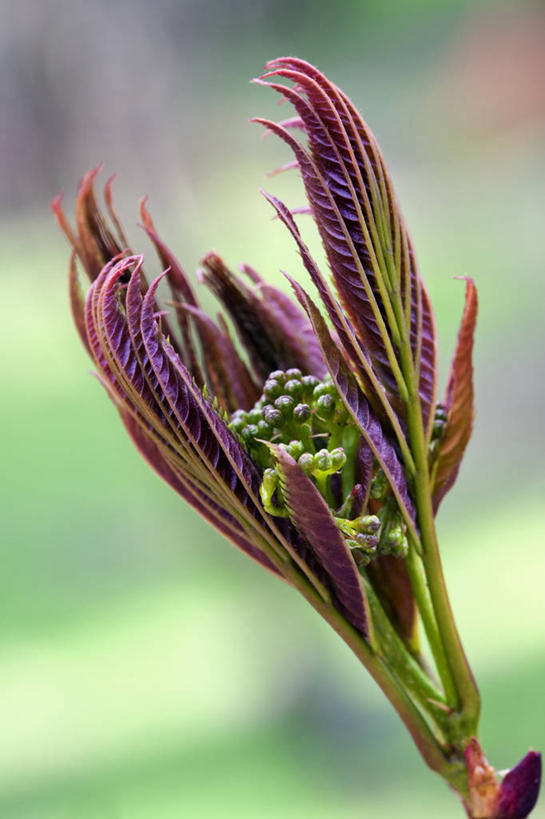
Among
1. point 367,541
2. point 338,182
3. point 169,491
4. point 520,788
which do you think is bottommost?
point 169,491

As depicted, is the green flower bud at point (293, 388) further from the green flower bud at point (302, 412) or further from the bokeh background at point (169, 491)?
the bokeh background at point (169, 491)

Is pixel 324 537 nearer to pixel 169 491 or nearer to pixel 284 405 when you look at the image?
pixel 284 405

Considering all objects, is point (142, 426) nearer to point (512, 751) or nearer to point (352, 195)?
point (352, 195)

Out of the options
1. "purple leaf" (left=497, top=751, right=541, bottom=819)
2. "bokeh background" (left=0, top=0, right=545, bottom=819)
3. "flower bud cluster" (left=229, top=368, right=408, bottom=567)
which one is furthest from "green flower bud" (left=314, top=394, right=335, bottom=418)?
"bokeh background" (left=0, top=0, right=545, bottom=819)

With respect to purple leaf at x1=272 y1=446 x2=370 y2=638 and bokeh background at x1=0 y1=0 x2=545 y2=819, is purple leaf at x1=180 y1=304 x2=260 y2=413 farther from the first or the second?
bokeh background at x1=0 y1=0 x2=545 y2=819

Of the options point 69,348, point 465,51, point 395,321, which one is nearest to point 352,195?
point 395,321

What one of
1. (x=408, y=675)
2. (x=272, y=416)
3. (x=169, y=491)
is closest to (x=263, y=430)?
(x=272, y=416)

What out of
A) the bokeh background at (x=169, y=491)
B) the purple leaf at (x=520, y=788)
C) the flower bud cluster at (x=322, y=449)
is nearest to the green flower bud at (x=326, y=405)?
the flower bud cluster at (x=322, y=449)
